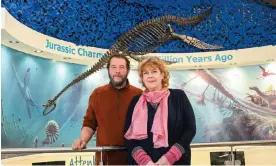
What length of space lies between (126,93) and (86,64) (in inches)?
155

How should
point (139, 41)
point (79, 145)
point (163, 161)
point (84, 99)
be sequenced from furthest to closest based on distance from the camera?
point (84, 99), point (139, 41), point (79, 145), point (163, 161)

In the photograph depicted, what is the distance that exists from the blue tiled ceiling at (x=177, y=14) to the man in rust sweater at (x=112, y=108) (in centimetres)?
365

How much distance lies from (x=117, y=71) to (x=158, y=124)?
2.42 feet

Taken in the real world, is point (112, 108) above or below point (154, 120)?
above

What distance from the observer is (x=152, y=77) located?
2002 mm

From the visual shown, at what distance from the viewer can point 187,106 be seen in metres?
1.97

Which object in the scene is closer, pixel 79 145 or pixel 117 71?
pixel 79 145

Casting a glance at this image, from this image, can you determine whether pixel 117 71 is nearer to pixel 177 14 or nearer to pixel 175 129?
pixel 175 129

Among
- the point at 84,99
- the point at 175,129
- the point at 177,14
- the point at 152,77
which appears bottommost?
the point at 175,129

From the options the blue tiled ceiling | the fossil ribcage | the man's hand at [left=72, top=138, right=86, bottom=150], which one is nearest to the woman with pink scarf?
the man's hand at [left=72, top=138, right=86, bottom=150]

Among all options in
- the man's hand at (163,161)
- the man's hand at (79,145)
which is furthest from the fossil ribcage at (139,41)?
the man's hand at (163,161)

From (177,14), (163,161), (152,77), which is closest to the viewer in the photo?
(163,161)

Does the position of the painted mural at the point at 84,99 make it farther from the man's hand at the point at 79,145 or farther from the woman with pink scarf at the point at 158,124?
the woman with pink scarf at the point at 158,124

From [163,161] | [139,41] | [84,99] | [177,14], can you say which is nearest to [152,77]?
[163,161]
